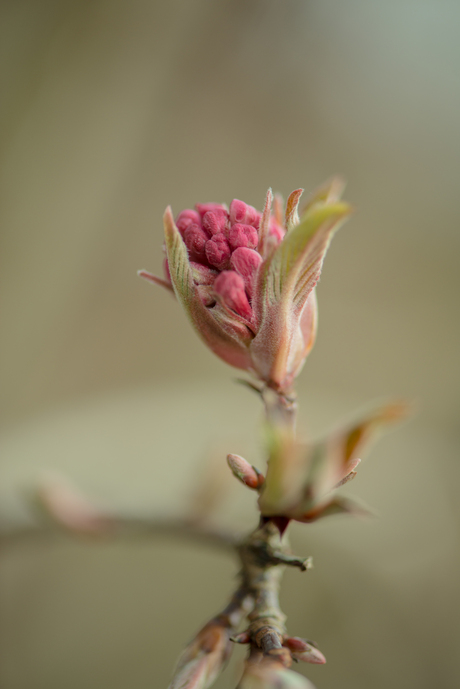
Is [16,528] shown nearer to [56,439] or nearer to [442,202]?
[56,439]

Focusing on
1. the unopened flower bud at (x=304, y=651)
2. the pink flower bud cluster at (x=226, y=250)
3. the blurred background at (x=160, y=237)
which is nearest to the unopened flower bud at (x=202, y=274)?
the pink flower bud cluster at (x=226, y=250)

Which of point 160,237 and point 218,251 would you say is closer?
point 218,251

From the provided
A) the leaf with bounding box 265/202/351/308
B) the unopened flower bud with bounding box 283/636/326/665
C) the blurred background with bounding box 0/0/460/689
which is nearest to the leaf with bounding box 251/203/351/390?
the leaf with bounding box 265/202/351/308

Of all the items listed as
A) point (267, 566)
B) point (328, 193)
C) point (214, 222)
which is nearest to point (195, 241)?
point (214, 222)

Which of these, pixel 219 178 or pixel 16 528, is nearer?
pixel 16 528

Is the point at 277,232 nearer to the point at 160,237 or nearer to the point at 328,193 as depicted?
the point at 328,193

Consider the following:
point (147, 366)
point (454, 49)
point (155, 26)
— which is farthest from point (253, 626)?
point (454, 49)

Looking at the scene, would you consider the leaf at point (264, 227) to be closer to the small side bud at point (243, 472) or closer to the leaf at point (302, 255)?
the leaf at point (302, 255)

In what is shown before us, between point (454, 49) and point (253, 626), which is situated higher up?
point (454, 49)
